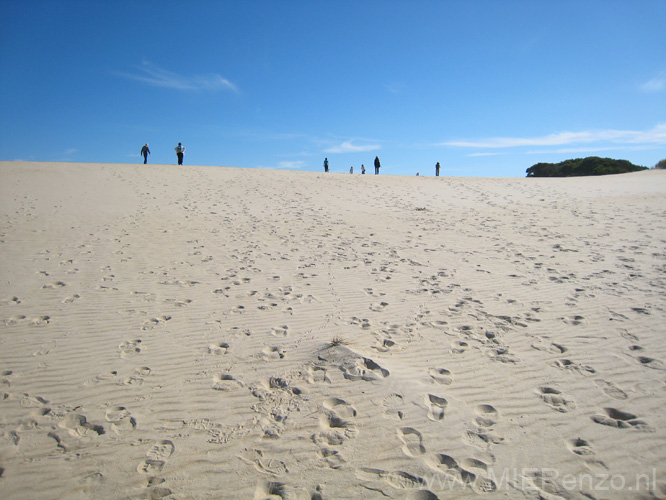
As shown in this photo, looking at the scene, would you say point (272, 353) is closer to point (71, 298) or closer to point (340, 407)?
point (340, 407)

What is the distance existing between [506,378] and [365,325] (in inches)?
81.7

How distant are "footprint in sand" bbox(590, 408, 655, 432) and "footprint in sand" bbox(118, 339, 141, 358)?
524cm

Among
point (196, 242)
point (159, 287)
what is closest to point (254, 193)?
point (196, 242)

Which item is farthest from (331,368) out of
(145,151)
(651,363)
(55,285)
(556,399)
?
(145,151)

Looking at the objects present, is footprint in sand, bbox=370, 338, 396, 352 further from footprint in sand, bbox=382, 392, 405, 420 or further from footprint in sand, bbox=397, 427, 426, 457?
footprint in sand, bbox=397, 427, 426, 457

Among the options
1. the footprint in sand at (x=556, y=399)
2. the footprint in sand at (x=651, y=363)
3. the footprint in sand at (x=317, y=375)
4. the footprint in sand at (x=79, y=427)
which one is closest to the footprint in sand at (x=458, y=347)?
the footprint in sand at (x=556, y=399)

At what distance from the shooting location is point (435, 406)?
11.5 ft

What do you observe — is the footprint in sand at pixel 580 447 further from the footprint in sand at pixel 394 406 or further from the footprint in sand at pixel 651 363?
the footprint in sand at pixel 651 363

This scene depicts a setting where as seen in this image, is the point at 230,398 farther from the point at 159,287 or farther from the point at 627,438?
the point at 159,287

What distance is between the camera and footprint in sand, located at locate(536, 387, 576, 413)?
11.3 feet

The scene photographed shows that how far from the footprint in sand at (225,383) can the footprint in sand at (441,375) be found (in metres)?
2.21

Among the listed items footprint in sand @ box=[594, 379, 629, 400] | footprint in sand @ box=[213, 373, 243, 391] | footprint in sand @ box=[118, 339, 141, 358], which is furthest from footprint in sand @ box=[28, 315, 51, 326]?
footprint in sand @ box=[594, 379, 629, 400]

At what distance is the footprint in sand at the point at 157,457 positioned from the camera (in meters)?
2.80

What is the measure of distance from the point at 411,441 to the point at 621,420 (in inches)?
79.5
